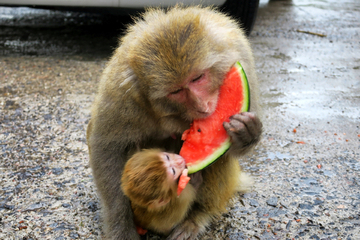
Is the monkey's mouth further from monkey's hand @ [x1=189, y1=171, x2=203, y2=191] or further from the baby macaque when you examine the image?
monkey's hand @ [x1=189, y1=171, x2=203, y2=191]

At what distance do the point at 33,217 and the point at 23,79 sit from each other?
2561 millimetres

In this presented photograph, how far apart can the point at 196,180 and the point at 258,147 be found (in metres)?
1.06

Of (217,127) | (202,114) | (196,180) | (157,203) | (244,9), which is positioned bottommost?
(196,180)

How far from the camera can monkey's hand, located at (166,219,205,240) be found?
2.40 m

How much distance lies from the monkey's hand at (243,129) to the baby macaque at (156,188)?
13.5 inches

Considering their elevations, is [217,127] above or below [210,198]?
above

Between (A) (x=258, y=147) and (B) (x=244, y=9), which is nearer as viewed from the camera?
(A) (x=258, y=147)

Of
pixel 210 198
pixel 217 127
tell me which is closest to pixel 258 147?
pixel 210 198

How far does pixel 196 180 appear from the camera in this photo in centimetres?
244

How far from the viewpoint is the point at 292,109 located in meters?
3.92

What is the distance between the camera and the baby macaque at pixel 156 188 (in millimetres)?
2020

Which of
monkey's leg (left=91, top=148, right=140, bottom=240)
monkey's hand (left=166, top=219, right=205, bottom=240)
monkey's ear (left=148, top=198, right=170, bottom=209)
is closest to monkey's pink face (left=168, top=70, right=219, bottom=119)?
monkey's ear (left=148, top=198, right=170, bottom=209)

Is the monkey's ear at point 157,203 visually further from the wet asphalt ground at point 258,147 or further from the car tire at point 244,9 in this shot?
the car tire at point 244,9

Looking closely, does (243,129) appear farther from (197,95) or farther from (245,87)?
(197,95)
